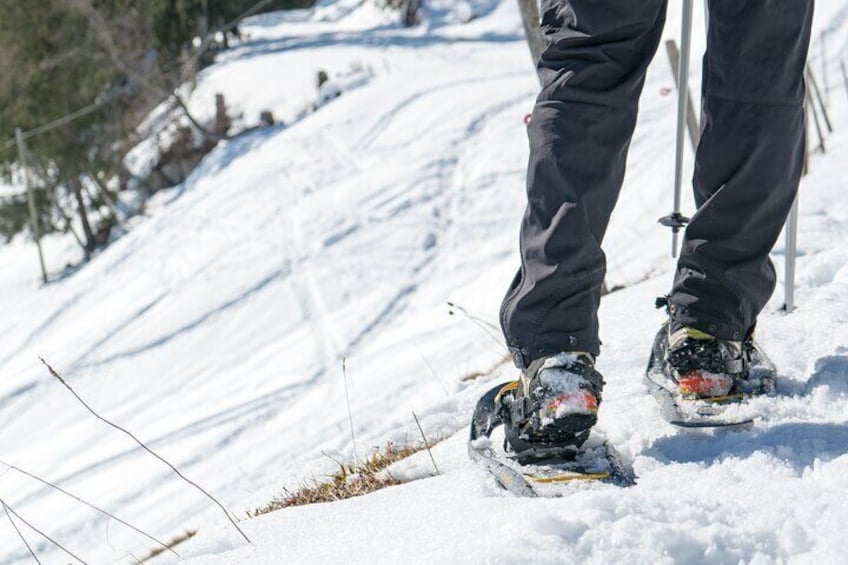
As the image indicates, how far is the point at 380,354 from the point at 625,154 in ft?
16.8

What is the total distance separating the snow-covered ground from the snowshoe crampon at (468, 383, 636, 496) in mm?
36

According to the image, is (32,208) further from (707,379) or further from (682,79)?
(707,379)

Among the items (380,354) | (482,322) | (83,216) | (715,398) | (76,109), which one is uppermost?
(715,398)

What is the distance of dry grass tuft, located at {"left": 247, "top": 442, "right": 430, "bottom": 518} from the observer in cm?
201

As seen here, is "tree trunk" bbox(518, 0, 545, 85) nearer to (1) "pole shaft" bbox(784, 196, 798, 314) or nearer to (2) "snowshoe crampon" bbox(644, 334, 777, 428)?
(1) "pole shaft" bbox(784, 196, 798, 314)

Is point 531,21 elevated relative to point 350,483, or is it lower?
elevated

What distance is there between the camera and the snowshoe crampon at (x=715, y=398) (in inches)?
62.8

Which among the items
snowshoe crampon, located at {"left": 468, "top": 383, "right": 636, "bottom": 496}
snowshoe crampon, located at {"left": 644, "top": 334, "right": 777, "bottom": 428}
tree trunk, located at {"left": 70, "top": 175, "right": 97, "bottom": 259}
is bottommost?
tree trunk, located at {"left": 70, "top": 175, "right": 97, "bottom": 259}

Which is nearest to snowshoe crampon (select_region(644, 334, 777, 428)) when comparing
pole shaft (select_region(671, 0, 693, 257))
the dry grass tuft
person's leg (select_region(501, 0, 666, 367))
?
person's leg (select_region(501, 0, 666, 367))

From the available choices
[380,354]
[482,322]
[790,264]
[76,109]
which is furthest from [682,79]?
[76,109]

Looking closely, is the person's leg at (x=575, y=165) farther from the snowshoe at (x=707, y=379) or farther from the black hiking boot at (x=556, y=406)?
the snowshoe at (x=707, y=379)

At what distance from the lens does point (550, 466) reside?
151cm

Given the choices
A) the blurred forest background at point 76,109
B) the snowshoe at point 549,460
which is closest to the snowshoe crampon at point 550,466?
the snowshoe at point 549,460

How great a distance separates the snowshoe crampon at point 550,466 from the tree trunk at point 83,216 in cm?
1709
